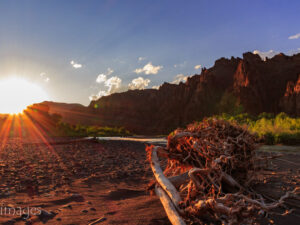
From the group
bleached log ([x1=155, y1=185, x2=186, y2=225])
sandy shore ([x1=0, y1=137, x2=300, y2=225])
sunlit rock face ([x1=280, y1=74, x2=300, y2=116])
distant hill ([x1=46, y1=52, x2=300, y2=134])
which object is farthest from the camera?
distant hill ([x1=46, y1=52, x2=300, y2=134])

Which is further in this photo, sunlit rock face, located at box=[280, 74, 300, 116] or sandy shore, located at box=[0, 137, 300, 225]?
sunlit rock face, located at box=[280, 74, 300, 116]

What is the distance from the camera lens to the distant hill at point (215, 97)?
5344 cm

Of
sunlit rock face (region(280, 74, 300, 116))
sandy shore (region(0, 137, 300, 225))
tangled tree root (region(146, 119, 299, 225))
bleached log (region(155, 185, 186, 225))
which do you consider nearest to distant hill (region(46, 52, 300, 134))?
sunlit rock face (region(280, 74, 300, 116))

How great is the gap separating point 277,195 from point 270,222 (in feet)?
3.63

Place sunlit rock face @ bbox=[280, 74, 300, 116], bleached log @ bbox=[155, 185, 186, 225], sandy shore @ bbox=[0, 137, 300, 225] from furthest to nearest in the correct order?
sunlit rock face @ bbox=[280, 74, 300, 116]
sandy shore @ bbox=[0, 137, 300, 225]
bleached log @ bbox=[155, 185, 186, 225]

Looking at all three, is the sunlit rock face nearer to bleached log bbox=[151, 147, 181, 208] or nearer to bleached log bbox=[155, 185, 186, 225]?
bleached log bbox=[151, 147, 181, 208]

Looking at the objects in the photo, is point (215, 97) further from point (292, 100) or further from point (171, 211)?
point (171, 211)

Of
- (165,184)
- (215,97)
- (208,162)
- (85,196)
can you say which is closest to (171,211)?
(165,184)

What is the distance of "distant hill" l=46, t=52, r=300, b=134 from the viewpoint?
5344cm

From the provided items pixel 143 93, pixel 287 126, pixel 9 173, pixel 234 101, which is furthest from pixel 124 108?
pixel 9 173

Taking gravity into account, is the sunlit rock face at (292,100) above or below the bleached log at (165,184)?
above

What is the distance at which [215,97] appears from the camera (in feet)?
209

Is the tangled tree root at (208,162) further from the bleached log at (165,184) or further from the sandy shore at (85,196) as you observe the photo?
the sandy shore at (85,196)

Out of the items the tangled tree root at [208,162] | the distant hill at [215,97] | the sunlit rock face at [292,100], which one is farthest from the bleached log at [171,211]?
the sunlit rock face at [292,100]
